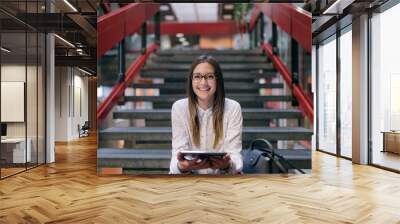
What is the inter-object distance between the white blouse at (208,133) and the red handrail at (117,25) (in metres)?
1.21

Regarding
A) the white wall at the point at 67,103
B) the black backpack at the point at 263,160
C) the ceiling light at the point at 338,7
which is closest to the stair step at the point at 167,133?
the black backpack at the point at 263,160

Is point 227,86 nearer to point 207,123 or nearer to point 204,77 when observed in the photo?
point 204,77

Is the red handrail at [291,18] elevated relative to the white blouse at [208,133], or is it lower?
elevated

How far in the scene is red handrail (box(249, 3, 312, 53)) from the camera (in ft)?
19.2

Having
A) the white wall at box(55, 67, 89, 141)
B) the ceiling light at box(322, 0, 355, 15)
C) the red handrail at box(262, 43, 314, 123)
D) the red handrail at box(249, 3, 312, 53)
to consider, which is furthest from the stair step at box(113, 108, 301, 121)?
the white wall at box(55, 67, 89, 141)

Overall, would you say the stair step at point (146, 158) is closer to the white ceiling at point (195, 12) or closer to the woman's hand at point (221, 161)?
the woman's hand at point (221, 161)

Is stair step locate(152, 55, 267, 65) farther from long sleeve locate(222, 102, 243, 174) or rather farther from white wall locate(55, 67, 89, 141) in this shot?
white wall locate(55, 67, 89, 141)

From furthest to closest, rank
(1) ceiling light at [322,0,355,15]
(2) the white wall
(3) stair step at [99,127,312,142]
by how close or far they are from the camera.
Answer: (2) the white wall, (1) ceiling light at [322,0,355,15], (3) stair step at [99,127,312,142]

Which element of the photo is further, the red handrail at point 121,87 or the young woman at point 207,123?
the red handrail at point 121,87

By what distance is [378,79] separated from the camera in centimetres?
667

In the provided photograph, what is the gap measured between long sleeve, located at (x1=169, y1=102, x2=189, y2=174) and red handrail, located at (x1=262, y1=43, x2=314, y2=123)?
60.1 inches

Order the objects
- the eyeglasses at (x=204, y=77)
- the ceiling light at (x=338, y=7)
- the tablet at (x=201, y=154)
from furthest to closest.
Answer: the ceiling light at (x=338, y=7) < the eyeglasses at (x=204, y=77) < the tablet at (x=201, y=154)

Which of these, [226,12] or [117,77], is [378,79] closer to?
[226,12]

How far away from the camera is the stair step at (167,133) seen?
570 cm
